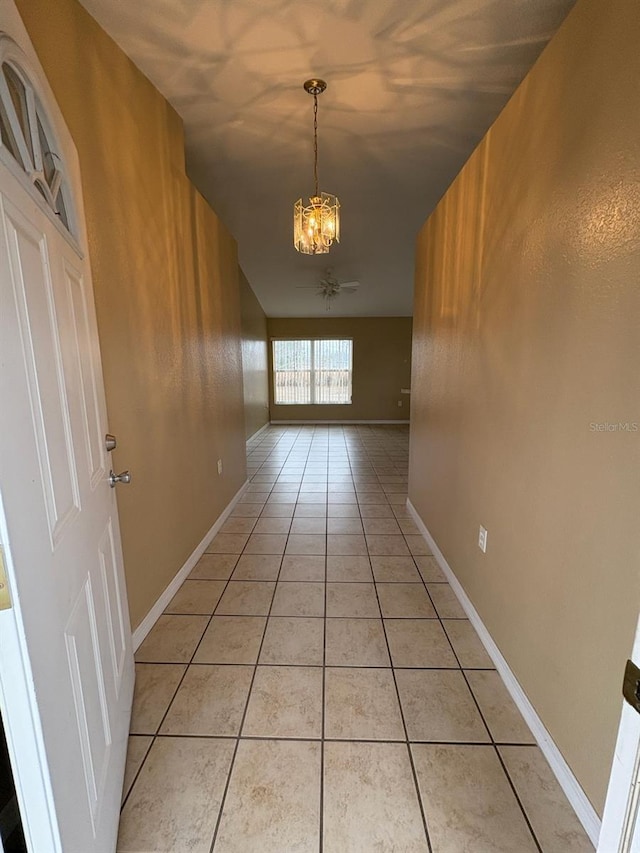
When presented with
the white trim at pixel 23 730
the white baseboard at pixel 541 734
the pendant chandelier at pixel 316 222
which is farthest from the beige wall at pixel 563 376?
the white trim at pixel 23 730

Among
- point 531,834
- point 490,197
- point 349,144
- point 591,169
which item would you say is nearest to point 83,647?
point 531,834

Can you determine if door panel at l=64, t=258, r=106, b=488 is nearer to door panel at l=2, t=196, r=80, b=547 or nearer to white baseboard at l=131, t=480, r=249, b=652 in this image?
door panel at l=2, t=196, r=80, b=547

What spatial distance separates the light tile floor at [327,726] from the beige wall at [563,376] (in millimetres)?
215

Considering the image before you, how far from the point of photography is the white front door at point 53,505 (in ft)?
1.99

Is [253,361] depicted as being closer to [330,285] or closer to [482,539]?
[330,285]

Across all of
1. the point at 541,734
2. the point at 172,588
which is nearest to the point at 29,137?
the point at 172,588

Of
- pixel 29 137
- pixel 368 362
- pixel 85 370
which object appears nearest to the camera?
pixel 29 137

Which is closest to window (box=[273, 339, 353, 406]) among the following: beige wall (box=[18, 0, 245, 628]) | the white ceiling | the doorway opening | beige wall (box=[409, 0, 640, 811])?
the white ceiling

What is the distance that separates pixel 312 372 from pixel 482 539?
22.8 ft

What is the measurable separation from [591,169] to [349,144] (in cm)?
234

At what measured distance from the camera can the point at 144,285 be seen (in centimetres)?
182

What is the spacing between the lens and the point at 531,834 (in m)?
1.02

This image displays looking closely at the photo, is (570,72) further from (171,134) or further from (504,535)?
(171,134)

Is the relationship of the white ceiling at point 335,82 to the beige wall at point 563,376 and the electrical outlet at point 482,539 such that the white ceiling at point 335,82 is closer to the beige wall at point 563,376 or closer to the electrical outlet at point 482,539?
the beige wall at point 563,376
